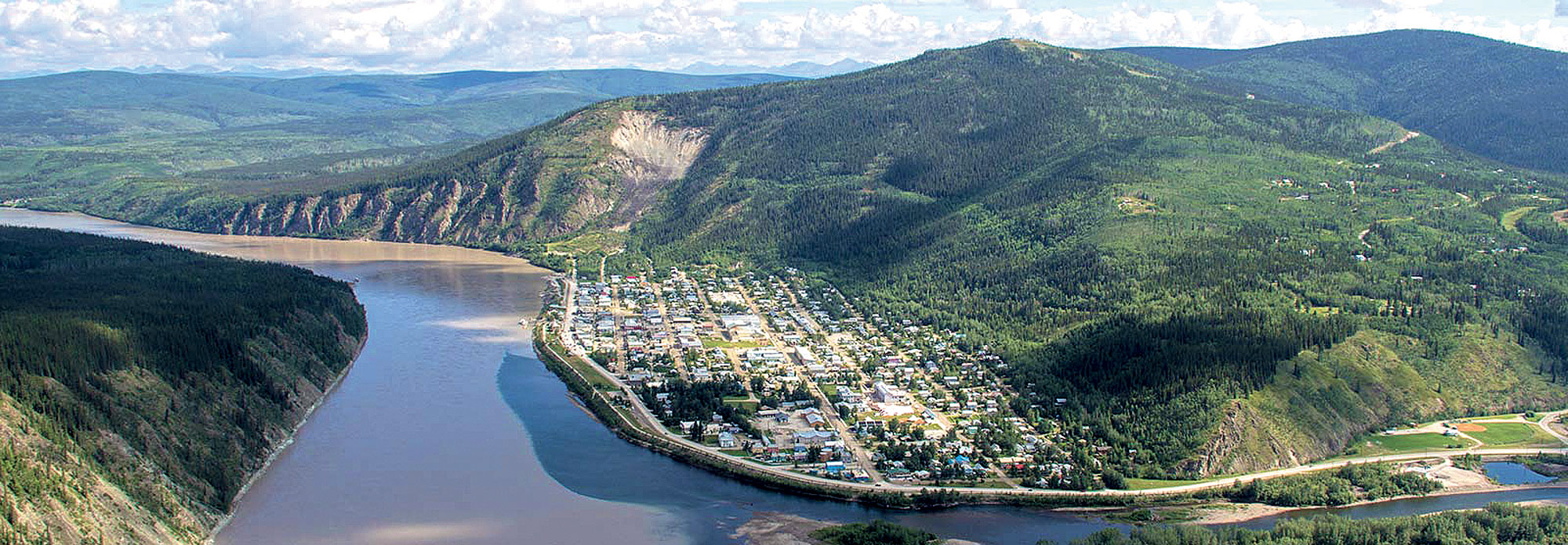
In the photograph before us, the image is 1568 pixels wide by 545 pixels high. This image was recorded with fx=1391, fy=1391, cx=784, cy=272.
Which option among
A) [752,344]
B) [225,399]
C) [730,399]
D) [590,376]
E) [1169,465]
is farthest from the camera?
[752,344]

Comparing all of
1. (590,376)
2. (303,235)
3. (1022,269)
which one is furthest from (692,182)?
(590,376)

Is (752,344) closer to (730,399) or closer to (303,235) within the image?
(730,399)

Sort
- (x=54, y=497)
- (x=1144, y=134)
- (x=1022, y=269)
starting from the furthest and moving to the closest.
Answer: (x=1144, y=134)
(x=1022, y=269)
(x=54, y=497)

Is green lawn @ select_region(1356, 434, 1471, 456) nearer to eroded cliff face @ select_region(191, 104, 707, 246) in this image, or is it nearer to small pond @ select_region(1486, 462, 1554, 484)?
small pond @ select_region(1486, 462, 1554, 484)

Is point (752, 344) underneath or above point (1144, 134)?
underneath

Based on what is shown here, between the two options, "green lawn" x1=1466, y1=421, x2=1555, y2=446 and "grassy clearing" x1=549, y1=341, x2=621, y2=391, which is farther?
"grassy clearing" x1=549, y1=341, x2=621, y2=391

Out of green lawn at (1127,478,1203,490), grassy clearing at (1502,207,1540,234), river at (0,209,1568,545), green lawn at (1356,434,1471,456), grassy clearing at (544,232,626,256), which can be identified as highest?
grassy clearing at (1502,207,1540,234)

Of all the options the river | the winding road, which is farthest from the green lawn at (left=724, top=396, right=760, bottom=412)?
the river
